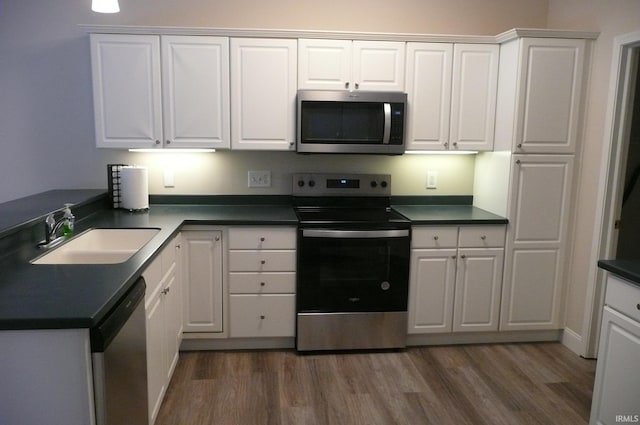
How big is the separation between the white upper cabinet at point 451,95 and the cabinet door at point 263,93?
80cm

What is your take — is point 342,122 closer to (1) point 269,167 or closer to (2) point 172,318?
(1) point 269,167

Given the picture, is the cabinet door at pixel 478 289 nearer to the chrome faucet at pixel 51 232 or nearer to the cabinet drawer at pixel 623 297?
the cabinet drawer at pixel 623 297

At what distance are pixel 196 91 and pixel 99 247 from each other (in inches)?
44.9

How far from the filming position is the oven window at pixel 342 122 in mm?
3039

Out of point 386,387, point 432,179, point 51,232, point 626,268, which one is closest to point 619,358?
point 626,268

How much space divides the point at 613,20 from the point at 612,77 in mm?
351

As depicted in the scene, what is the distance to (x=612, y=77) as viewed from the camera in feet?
9.13

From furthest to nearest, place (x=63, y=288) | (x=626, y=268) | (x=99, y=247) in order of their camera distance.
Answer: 1. (x=99, y=247)
2. (x=626, y=268)
3. (x=63, y=288)

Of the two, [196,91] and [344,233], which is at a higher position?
[196,91]

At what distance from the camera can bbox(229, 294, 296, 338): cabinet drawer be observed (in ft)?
9.87

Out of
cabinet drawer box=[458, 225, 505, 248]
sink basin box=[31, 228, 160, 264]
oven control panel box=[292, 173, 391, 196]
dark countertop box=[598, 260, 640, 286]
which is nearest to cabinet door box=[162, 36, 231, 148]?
oven control panel box=[292, 173, 391, 196]

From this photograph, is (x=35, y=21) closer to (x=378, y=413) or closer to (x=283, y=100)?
(x=283, y=100)

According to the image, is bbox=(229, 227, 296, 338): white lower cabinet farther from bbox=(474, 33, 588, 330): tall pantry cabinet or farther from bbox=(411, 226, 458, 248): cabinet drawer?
bbox=(474, 33, 588, 330): tall pantry cabinet

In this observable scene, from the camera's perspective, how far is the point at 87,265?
1.82 metres
